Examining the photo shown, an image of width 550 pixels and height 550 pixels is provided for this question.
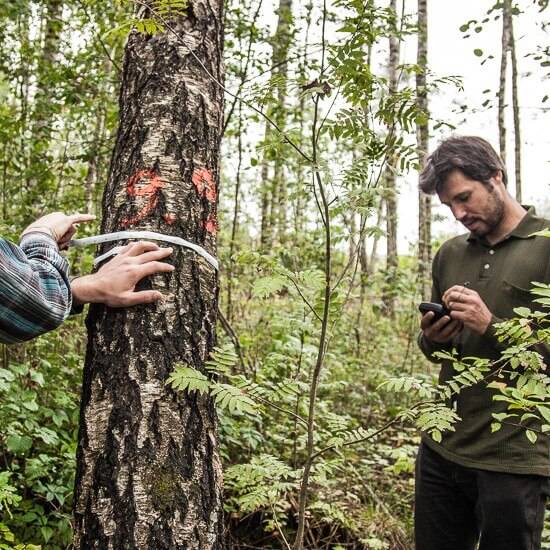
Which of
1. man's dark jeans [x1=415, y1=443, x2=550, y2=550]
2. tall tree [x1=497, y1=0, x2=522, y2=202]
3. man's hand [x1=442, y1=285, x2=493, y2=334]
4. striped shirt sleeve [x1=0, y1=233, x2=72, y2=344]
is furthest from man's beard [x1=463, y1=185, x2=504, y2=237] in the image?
tall tree [x1=497, y1=0, x2=522, y2=202]

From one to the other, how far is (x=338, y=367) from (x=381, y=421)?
0.65 m

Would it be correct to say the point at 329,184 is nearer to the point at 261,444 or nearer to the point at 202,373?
the point at 202,373

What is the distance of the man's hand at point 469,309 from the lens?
95.7 inches

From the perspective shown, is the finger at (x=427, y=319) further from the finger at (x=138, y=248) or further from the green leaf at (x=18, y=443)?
the green leaf at (x=18, y=443)

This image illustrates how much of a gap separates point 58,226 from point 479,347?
193 centimetres

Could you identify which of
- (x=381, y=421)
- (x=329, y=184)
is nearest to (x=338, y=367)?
(x=381, y=421)

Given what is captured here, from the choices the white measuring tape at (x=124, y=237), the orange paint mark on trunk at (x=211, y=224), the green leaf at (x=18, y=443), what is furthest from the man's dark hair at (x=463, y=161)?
the green leaf at (x=18, y=443)

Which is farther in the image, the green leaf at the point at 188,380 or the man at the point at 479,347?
the man at the point at 479,347

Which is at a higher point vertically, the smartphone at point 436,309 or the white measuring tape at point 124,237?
the white measuring tape at point 124,237

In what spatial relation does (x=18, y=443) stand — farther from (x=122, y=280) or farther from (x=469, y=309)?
(x=469, y=309)

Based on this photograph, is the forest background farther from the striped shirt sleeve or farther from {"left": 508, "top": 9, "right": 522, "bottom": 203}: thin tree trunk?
{"left": 508, "top": 9, "right": 522, "bottom": 203}: thin tree trunk

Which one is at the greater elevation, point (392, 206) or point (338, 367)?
point (392, 206)

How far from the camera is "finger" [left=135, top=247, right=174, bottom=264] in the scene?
6.13 feet

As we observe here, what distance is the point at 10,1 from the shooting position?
504 cm
